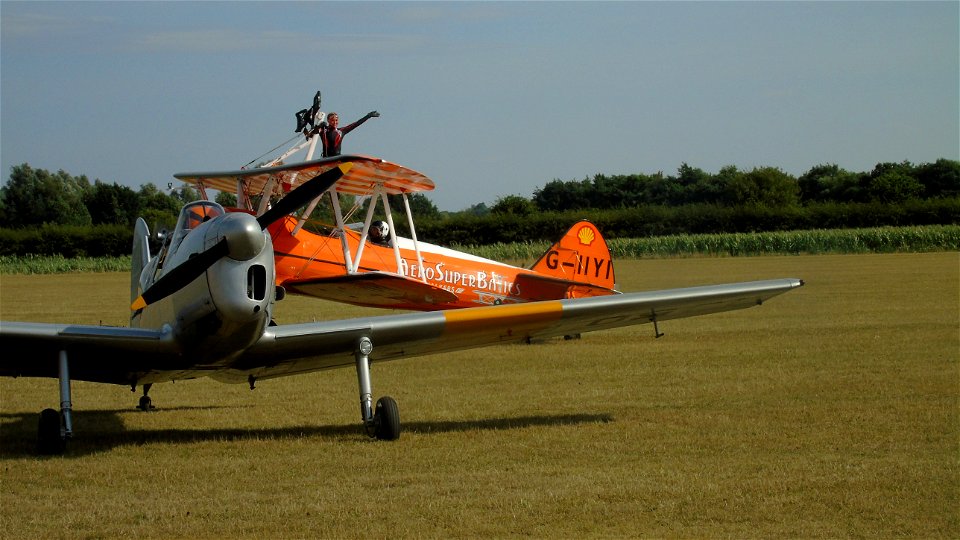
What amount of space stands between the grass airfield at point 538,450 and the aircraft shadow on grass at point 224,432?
0.12 feet

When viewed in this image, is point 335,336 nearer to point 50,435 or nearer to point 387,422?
point 387,422

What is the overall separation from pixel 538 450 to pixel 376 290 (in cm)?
631

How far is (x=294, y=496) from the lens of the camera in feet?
18.4

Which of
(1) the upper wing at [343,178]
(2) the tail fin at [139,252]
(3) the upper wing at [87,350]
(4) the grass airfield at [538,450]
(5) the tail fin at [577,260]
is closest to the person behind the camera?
(4) the grass airfield at [538,450]

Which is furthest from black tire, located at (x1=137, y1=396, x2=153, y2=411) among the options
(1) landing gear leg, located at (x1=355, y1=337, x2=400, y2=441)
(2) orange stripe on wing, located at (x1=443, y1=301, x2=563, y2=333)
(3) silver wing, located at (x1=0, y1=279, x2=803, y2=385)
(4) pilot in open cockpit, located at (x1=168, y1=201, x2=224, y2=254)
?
(2) orange stripe on wing, located at (x1=443, y1=301, x2=563, y2=333)

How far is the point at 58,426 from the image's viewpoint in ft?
22.7

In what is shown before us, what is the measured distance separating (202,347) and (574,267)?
28.3 ft

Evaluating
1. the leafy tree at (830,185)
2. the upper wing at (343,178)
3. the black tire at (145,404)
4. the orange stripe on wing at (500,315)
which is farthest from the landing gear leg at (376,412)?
the leafy tree at (830,185)

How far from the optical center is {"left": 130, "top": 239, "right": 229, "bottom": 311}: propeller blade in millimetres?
6205

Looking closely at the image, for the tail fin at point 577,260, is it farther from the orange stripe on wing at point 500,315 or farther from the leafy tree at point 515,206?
the leafy tree at point 515,206

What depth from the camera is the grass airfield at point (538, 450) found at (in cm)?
507

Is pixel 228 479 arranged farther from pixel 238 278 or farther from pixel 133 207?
pixel 133 207

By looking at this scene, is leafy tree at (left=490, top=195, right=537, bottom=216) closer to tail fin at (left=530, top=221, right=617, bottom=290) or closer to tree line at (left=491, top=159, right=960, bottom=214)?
tree line at (left=491, top=159, right=960, bottom=214)

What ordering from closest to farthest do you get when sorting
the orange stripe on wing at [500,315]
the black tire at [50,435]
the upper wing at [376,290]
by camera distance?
the black tire at [50,435] < the orange stripe on wing at [500,315] < the upper wing at [376,290]
